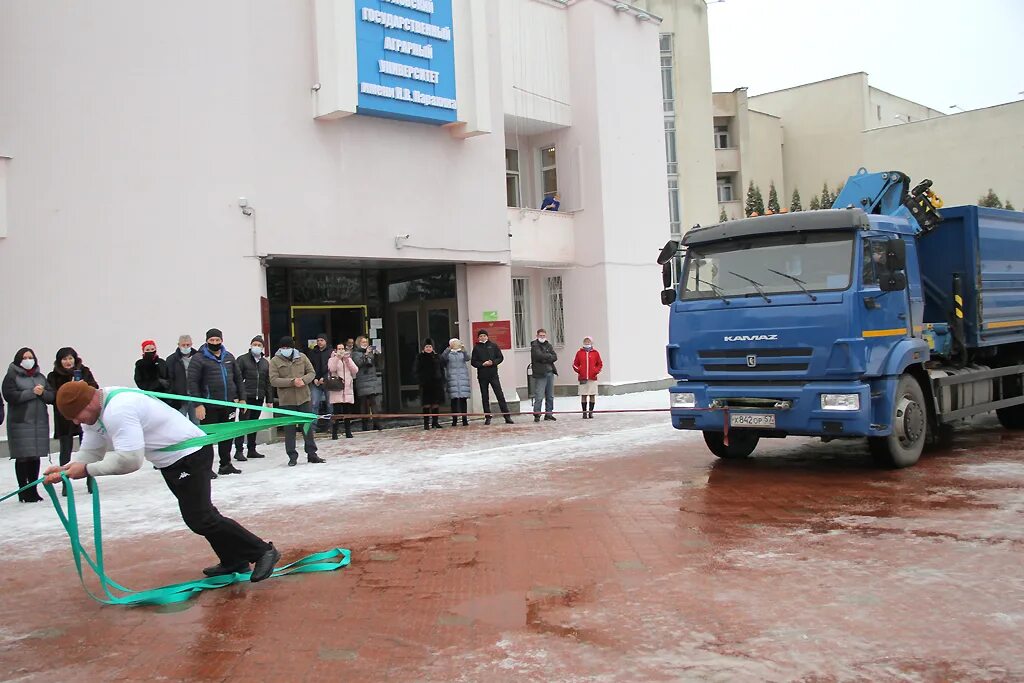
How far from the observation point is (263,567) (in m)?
6.41

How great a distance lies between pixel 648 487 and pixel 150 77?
10.4m

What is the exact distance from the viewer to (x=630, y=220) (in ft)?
75.3

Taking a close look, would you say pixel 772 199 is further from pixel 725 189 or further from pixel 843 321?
pixel 843 321

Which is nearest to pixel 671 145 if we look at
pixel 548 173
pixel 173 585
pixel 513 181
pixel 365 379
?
pixel 548 173

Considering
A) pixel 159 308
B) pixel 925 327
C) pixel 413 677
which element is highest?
pixel 159 308

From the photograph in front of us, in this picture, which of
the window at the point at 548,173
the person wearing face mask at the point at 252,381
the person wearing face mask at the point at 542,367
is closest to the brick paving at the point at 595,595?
the person wearing face mask at the point at 252,381

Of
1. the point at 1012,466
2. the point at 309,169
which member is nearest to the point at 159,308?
the point at 309,169

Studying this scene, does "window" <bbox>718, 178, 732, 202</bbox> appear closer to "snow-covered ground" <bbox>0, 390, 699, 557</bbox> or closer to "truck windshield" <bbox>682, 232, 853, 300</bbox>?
"snow-covered ground" <bbox>0, 390, 699, 557</bbox>

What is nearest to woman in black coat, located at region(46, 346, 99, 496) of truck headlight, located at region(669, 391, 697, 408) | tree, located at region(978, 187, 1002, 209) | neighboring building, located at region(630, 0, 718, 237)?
truck headlight, located at region(669, 391, 697, 408)

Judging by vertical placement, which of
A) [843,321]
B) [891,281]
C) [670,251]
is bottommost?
[843,321]

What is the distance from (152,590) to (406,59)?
42.9ft

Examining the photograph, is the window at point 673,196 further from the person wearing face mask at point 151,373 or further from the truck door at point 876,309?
the person wearing face mask at point 151,373

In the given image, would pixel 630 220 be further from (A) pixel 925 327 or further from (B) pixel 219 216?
(A) pixel 925 327

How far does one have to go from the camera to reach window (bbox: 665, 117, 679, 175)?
1152 inches
